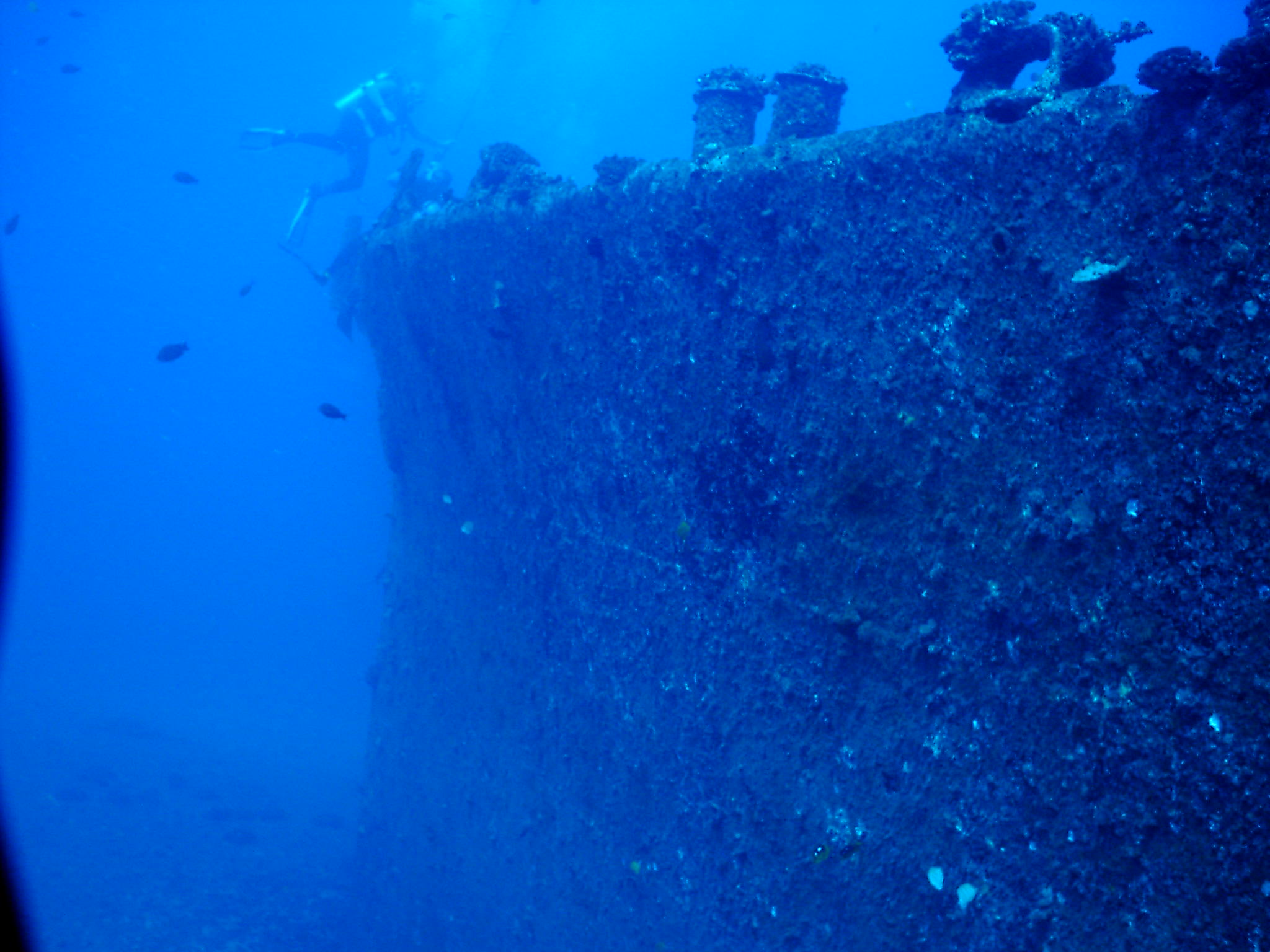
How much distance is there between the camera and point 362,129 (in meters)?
15.9

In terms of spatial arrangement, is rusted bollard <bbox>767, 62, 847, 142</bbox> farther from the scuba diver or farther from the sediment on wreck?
the scuba diver

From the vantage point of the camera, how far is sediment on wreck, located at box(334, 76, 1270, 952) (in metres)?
1.92

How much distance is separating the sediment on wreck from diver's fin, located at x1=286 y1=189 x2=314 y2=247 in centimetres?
856

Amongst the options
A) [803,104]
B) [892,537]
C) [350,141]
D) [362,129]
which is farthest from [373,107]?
[892,537]

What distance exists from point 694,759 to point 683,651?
0.50 metres

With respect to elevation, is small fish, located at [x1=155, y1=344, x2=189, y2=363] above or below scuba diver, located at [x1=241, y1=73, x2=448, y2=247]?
→ below

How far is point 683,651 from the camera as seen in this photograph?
3.68 meters

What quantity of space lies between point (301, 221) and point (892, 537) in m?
13.1

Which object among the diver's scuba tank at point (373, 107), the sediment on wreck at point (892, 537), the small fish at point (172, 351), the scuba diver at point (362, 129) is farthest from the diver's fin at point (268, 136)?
the sediment on wreck at point (892, 537)

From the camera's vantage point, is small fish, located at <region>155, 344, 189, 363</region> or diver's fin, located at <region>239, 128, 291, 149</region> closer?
small fish, located at <region>155, 344, 189, 363</region>

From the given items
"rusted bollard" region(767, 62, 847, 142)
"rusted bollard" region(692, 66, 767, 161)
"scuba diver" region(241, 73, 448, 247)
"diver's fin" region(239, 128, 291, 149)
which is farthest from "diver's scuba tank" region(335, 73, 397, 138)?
"rusted bollard" region(767, 62, 847, 142)

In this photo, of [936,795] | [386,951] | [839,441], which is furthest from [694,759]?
[386,951]

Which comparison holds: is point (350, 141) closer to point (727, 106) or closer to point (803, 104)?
point (727, 106)

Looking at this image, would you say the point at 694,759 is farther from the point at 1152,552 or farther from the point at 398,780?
the point at 398,780
